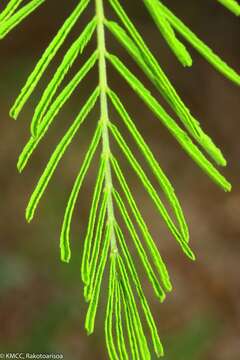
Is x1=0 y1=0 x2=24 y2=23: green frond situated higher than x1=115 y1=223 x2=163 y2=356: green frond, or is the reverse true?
x1=0 y1=0 x2=24 y2=23: green frond

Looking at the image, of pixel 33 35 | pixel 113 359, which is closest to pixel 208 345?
pixel 33 35

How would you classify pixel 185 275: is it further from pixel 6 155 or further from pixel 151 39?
pixel 151 39

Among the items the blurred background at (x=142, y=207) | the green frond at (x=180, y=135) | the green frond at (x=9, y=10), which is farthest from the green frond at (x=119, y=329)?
the blurred background at (x=142, y=207)

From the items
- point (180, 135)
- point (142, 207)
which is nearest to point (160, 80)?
point (180, 135)

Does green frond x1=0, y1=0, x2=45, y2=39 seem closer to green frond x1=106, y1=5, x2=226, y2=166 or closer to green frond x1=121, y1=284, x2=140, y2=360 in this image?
green frond x1=106, y1=5, x2=226, y2=166

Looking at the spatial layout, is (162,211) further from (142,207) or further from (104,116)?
(142,207)

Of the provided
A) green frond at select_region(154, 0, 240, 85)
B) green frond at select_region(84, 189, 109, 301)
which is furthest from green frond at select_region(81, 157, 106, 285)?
green frond at select_region(154, 0, 240, 85)
